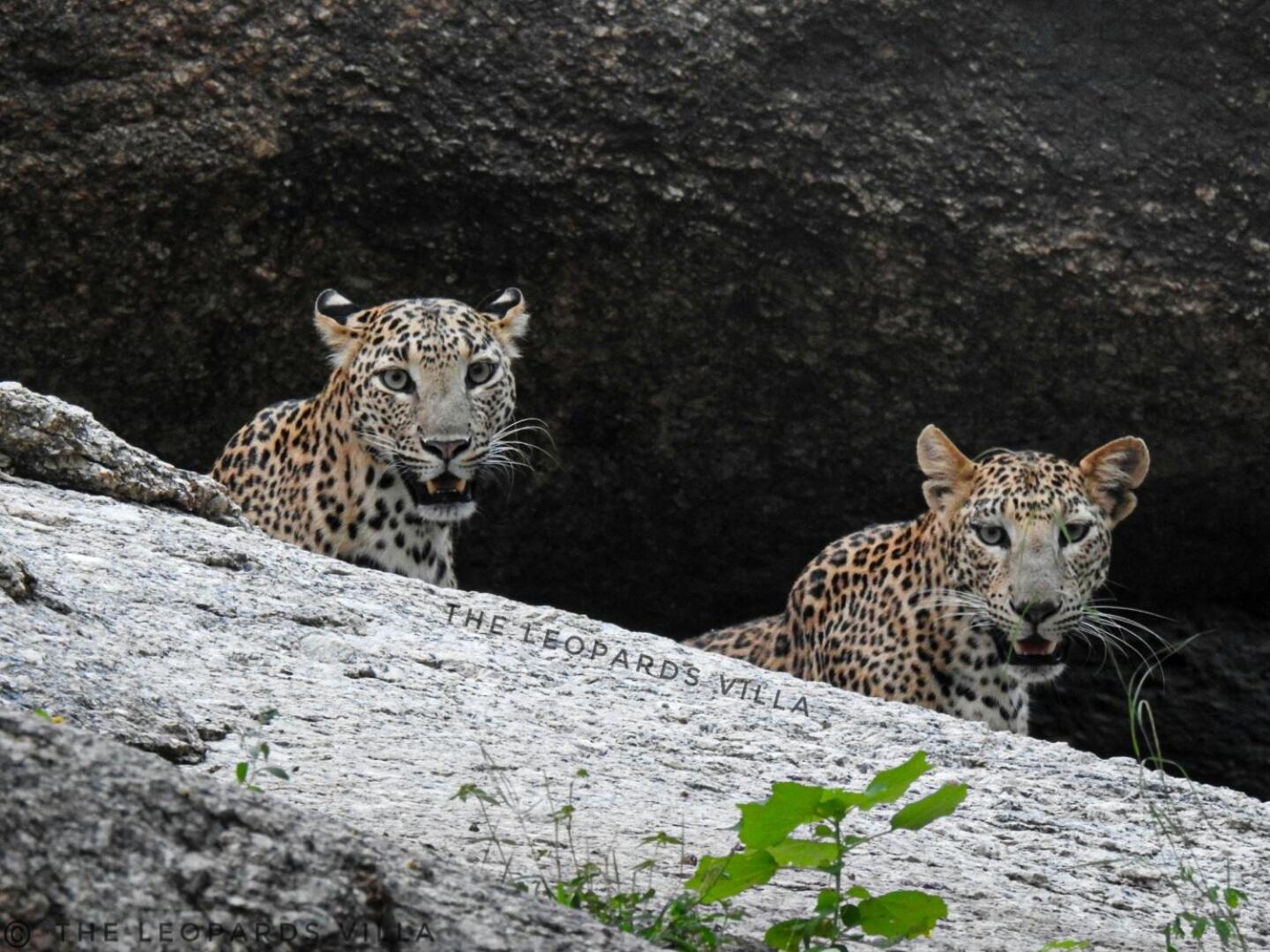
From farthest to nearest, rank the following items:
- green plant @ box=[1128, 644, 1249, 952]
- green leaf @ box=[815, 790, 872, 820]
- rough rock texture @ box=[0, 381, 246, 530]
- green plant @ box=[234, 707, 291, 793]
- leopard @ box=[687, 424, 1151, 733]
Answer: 1. leopard @ box=[687, 424, 1151, 733]
2. rough rock texture @ box=[0, 381, 246, 530]
3. green plant @ box=[1128, 644, 1249, 952]
4. green plant @ box=[234, 707, 291, 793]
5. green leaf @ box=[815, 790, 872, 820]

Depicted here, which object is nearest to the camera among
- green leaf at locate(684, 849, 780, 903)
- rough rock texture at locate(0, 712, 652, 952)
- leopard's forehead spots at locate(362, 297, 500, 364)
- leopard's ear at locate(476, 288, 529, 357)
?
rough rock texture at locate(0, 712, 652, 952)

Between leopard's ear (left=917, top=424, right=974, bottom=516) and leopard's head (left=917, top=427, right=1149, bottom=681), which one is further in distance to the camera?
leopard's ear (left=917, top=424, right=974, bottom=516)

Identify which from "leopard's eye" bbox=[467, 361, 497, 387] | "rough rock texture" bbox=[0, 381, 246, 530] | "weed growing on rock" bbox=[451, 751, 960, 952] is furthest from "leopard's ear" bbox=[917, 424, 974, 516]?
"weed growing on rock" bbox=[451, 751, 960, 952]

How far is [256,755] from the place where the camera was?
4.50 metres

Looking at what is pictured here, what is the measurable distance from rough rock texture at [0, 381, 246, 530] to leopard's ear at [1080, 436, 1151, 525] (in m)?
4.10

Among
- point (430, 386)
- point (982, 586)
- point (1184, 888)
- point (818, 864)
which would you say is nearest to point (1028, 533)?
point (982, 586)

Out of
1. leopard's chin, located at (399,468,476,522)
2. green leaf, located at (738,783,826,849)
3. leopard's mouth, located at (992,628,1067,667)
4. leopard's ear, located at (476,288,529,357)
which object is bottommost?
green leaf, located at (738,783,826,849)

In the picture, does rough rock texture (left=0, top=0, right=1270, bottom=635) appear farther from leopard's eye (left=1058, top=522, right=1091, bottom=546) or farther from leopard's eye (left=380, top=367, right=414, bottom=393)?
leopard's eye (left=1058, top=522, right=1091, bottom=546)

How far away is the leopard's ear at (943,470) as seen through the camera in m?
9.53

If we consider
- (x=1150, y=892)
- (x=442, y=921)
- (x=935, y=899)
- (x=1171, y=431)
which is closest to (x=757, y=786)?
(x=1150, y=892)

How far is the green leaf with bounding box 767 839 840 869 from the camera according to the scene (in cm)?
397

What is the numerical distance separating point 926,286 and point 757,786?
4.60 m

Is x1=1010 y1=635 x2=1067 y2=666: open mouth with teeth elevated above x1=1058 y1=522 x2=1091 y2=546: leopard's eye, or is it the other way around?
x1=1058 y1=522 x2=1091 y2=546: leopard's eye

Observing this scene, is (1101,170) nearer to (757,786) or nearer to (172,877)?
(757,786)
